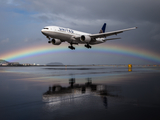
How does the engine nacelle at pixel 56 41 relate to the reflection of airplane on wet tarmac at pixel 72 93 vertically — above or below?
above

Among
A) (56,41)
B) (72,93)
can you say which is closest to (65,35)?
(56,41)

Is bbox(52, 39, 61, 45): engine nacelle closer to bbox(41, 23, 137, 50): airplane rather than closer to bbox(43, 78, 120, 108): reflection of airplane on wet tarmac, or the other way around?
bbox(41, 23, 137, 50): airplane

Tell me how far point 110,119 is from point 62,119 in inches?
58.9

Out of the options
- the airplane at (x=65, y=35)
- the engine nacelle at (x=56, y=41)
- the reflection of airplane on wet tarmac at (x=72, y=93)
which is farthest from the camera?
the engine nacelle at (x=56, y=41)

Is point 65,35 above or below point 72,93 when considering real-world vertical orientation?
above

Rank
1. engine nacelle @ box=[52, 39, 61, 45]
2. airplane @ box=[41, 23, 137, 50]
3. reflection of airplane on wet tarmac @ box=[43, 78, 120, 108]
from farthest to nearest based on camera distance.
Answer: engine nacelle @ box=[52, 39, 61, 45] < airplane @ box=[41, 23, 137, 50] < reflection of airplane on wet tarmac @ box=[43, 78, 120, 108]

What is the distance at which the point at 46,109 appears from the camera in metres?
5.96

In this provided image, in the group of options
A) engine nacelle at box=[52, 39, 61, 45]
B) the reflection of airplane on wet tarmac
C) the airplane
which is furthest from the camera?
engine nacelle at box=[52, 39, 61, 45]

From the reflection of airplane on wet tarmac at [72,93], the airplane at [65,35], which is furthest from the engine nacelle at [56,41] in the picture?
the reflection of airplane on wet tarmac at [72,93]

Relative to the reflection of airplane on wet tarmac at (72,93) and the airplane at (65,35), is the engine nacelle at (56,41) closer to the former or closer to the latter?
the airplane at (65,35)

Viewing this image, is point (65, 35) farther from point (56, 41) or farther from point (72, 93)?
point (72, 93)

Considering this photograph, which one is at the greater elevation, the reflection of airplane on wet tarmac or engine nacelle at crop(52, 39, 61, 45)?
engine nacelle at crop(52, 39, 61, 45)

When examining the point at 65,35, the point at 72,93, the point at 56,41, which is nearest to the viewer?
the point at 72,93

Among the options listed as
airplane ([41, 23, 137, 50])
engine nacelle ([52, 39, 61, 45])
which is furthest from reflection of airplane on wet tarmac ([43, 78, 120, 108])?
engine nacelle ([52, 39, 61, 45])
